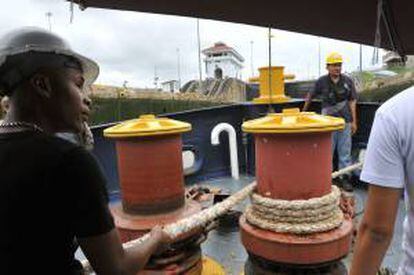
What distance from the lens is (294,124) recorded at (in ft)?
7.13

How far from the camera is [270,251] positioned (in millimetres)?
2186

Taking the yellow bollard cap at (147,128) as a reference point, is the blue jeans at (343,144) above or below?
below

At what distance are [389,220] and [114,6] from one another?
1421 mm

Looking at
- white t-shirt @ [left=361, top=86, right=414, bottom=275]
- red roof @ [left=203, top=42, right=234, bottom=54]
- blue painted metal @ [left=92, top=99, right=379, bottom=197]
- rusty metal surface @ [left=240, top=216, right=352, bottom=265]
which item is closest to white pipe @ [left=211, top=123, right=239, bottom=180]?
blue painted metal @ [left=92, top=99, right=379, bottom=197]

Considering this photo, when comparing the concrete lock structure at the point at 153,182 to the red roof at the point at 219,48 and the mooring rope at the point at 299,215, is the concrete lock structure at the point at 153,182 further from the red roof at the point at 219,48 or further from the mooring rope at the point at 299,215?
the red roof at the point at 219,48

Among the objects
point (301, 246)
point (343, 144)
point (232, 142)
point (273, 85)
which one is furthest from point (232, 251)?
point (273, 85)

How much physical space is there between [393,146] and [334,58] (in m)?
3.91

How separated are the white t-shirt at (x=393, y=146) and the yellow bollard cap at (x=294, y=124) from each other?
83cm

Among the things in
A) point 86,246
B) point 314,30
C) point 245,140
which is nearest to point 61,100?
point 86,246

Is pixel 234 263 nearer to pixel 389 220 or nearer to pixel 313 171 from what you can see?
pixel 313 171

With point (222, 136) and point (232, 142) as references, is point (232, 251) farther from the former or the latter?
point (222, 136)

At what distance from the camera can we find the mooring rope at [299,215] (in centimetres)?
219

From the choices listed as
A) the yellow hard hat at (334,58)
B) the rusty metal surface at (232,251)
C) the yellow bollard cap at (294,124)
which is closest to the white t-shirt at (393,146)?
the yellow bollard cap at (294,124)

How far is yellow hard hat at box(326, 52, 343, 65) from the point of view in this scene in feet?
16.3
